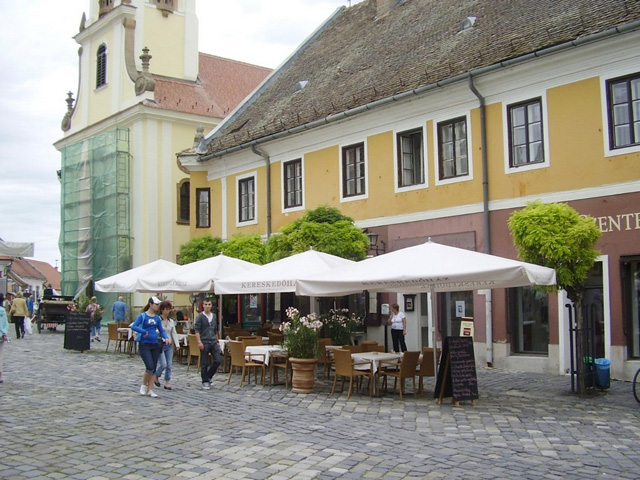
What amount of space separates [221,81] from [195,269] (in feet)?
72.7

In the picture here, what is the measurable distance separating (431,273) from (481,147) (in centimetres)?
688

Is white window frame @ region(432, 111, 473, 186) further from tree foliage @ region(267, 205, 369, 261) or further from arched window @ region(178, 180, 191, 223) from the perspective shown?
arched window @ region(178, 180, 191, 223)

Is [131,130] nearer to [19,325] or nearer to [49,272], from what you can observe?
[19,325]

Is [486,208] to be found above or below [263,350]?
above

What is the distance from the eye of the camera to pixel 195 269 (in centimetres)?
1742

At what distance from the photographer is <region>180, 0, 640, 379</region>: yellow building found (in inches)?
571

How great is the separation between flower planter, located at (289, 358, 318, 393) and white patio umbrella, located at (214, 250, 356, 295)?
1.38 m

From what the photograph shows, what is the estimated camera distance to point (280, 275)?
14180 mm

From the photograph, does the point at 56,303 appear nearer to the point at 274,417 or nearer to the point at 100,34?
the point at 100,34

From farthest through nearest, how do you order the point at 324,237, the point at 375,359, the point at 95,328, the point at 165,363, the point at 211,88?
the point at 211,88 → the point at 95,328 → the point at 324,237 → the point at 165,363 → the point at 375,359

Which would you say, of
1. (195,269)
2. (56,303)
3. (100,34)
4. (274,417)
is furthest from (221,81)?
(274,417)

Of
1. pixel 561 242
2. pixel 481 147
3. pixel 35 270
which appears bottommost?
pixel 561 242

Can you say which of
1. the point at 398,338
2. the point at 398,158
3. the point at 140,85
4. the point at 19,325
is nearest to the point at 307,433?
the point at 398,338

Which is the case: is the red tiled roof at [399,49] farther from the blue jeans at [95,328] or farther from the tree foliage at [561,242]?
the blue jeans at [95,328]
